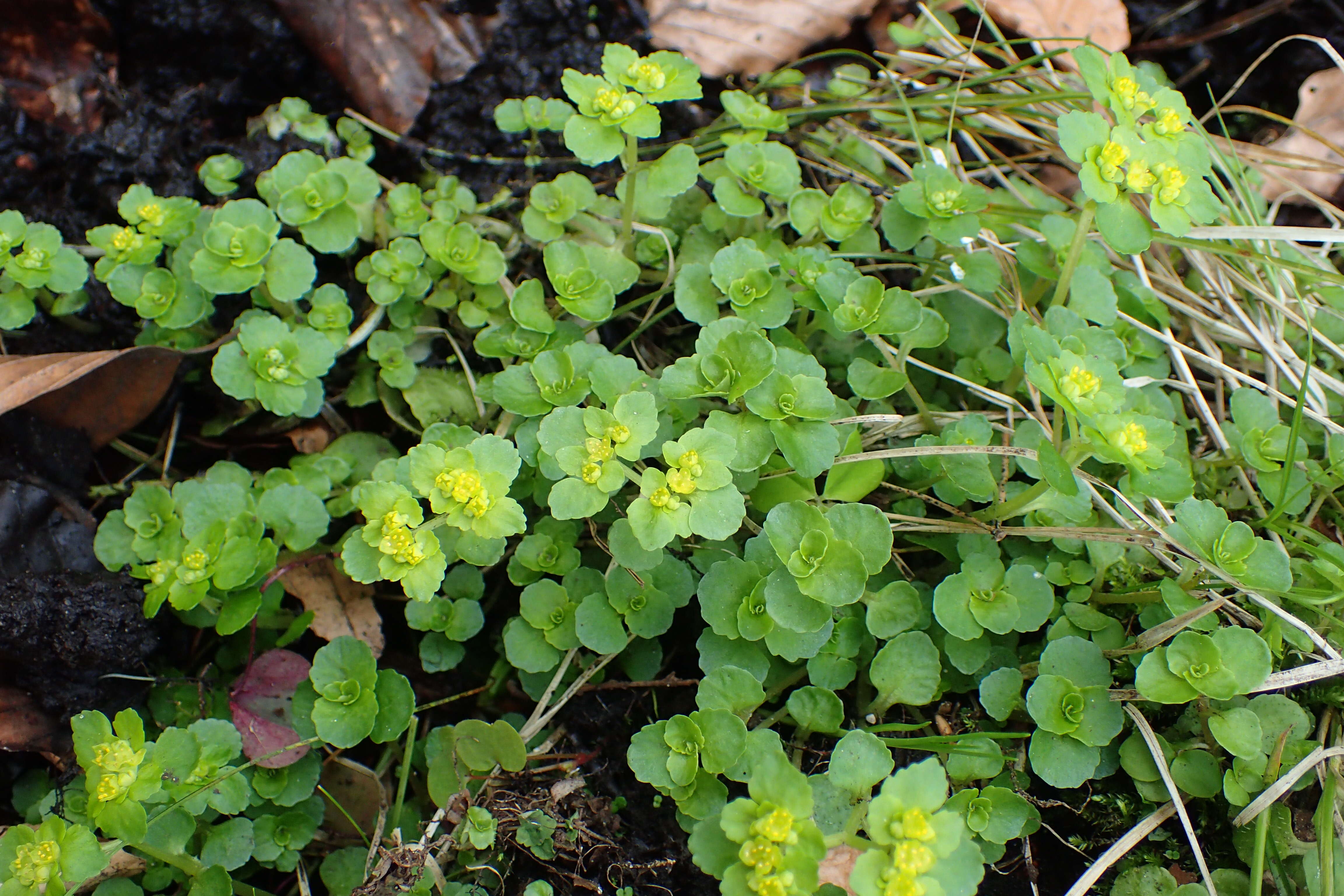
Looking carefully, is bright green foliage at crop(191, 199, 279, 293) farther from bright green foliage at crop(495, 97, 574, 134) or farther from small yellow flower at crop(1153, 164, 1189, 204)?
small yellow flower at crop(1153, 164, 1189, 204)

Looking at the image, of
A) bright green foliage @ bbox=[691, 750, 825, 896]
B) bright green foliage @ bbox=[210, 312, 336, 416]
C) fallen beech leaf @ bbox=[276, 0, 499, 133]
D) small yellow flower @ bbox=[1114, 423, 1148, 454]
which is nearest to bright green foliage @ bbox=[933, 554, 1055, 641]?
small yellow flower @ bbox=[1114, 423, 1148, 454]

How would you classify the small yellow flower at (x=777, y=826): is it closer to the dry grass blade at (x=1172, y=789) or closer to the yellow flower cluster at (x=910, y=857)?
the yellow flower cluster at (x=910, y=857)

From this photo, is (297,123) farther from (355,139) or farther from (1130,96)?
(1130,96)

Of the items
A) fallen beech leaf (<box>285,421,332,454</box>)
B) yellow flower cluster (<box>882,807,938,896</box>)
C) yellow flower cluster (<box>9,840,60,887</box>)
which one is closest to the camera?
yellow flower cluster (<box>882,807,938,896</box>)

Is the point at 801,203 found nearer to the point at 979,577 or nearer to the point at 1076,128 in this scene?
the point at 1076,128

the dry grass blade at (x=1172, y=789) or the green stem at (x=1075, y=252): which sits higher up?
the green stem at (x=1075, y=252)

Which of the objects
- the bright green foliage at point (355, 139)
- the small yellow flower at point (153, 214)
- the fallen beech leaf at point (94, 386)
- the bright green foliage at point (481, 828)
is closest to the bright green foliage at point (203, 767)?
the bright green foliage at point (481, 828)

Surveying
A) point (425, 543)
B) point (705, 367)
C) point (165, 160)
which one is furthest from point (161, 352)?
point (705, 367)

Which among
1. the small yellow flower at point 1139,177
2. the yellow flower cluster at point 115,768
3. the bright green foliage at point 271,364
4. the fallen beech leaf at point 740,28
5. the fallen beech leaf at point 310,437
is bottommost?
the yellow flower cluster at point 115,768
